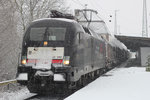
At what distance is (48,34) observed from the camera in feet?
27.9

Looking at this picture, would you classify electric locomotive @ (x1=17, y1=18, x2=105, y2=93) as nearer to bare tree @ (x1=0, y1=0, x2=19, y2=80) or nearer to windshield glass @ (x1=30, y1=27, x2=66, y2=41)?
windshield glass @ (x1=30, y1=27, x2=66, y2=41)

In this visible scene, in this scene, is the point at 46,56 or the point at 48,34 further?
the point at 48,34

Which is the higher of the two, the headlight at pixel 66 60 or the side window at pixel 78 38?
the side window at pixel 78 38

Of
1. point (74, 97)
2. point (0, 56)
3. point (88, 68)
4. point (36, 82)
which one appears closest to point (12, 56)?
point (0, 56)

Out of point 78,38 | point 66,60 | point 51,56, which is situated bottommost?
point 66,60

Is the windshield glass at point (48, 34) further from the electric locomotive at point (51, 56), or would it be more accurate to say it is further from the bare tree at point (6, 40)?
the bare tree at point (6, 40)

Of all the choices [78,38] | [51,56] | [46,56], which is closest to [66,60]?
[51,56]

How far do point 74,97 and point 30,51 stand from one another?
8.45ft

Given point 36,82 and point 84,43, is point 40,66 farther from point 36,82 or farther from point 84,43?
point 84,43

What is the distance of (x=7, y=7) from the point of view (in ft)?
45.9

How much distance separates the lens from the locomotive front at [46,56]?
775 cm

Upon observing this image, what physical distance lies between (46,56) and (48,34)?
0.97 metres

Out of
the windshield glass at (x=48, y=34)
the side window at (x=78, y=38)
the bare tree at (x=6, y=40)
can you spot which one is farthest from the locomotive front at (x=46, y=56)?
the bare tree at (x=6, y=40)

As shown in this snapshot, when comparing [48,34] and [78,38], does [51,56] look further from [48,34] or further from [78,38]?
[78,38]
